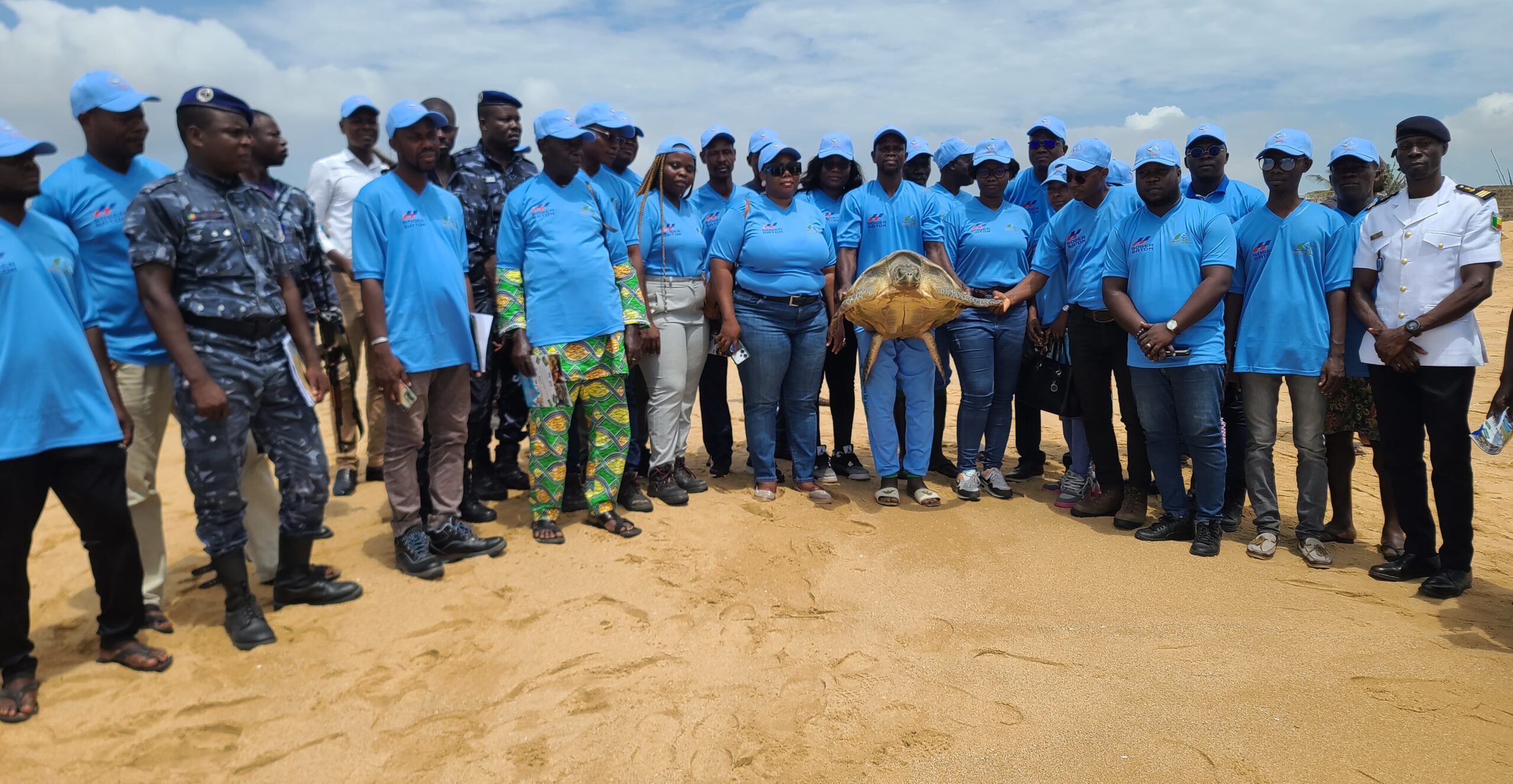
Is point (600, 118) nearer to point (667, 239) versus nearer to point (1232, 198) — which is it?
point (667, 239)

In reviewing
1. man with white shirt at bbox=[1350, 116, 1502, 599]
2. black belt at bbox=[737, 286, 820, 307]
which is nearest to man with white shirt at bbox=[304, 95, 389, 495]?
black belt at bbox=[737, 286, 820, 307]

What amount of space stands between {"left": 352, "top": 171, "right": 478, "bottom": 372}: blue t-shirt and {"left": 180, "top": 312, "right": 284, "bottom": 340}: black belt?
1.55 feet

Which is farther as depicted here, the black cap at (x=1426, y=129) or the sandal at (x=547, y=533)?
the sandal at (x=547, y=533)

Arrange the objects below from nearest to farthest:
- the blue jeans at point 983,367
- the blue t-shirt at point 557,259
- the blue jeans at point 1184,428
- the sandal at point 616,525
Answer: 1. the blue t-shirt at point 557,259
2. the blue jeans at point 1184,428
3. the sandal at point 616,525
4. the blue jeans at point 983,367

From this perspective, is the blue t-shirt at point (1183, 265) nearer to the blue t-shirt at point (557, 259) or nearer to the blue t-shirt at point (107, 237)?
the blue t-shirt at point (557, 259)

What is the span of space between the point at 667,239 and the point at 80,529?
2.99 meters

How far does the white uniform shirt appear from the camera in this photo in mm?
3826

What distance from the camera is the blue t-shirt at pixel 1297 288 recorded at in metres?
4.26

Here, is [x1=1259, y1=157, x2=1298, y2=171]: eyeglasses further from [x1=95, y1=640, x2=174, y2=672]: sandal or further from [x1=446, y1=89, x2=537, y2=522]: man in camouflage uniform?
[x1=95, y1=640, x2=174, y2=672]: sandal

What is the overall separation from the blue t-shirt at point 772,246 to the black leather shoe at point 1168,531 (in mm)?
2286

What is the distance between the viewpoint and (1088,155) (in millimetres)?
4840

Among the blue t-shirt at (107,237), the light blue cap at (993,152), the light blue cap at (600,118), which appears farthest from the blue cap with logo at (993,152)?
the blue t-shirt at (107,237)

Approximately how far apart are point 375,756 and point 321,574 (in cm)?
141

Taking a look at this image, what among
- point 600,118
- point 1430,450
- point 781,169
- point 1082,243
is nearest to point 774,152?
point 781,169
